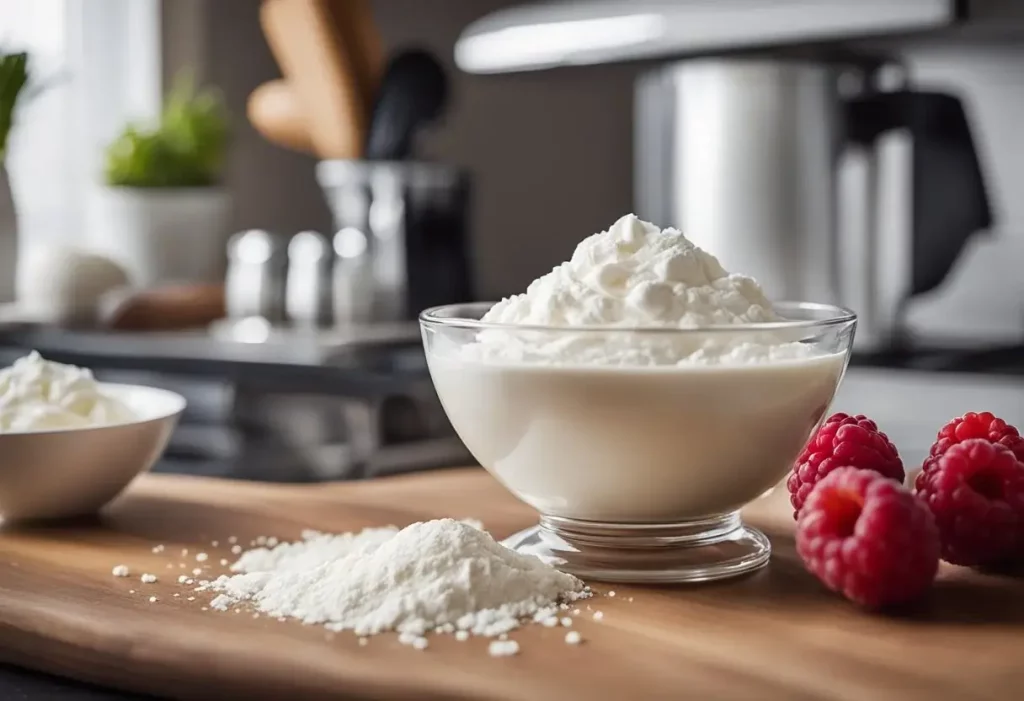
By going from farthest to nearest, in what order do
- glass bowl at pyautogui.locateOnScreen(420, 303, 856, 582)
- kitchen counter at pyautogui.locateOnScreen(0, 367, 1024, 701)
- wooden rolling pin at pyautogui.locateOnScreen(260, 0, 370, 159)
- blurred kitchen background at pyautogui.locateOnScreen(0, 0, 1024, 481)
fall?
wooden rolling pin at pyautogui.locateOnScreen(260, 0, 370, 159), blurred kitchen background at pyautogui.locateOnScreen(0, 0, 1024, 481), kitchen counter at pyautogui.locateOnScreen(0, 367, 1024, 701), glass bowl at pyautogui.locateOnScreen(420, 303, 856, 582)

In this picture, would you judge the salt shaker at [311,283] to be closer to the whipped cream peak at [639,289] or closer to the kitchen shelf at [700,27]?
the kitchen shelf at [700,27]

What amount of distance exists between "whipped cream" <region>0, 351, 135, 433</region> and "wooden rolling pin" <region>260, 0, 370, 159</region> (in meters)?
1.33

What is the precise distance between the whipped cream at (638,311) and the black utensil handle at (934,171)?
1.21 m

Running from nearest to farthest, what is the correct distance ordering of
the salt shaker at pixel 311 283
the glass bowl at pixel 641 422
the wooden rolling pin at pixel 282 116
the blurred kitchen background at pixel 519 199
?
the glass bowl at pixel 641 422, the blurred kitchen background at pixel 519 199, the salt shaker at pixel 311 283, the wooden rolling pin at pixel 282 116

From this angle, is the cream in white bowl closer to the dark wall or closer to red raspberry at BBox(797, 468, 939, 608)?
red raspberry at BBox(797, 468, 939, 608)

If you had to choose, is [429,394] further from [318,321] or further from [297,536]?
[297,536]

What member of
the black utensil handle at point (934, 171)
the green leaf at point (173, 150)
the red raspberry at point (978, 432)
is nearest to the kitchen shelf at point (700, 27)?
the black utensil handle at point (934, 171)

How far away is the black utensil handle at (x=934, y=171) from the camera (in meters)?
1.89

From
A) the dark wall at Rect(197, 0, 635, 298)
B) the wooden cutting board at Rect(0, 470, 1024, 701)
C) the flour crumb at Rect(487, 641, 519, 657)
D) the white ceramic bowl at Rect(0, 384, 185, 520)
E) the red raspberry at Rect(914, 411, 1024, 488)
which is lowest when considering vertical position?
the wooden cutting board at Rect(0, 470, 1024, 701)

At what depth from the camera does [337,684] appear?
23.3 inches

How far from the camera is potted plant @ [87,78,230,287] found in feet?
8.32

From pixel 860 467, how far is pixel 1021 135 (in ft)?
4.84

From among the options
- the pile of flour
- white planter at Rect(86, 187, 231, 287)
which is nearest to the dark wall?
white planter at Rect(86, 187, 231, 287)

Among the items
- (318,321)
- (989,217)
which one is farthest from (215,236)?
(989,217)
